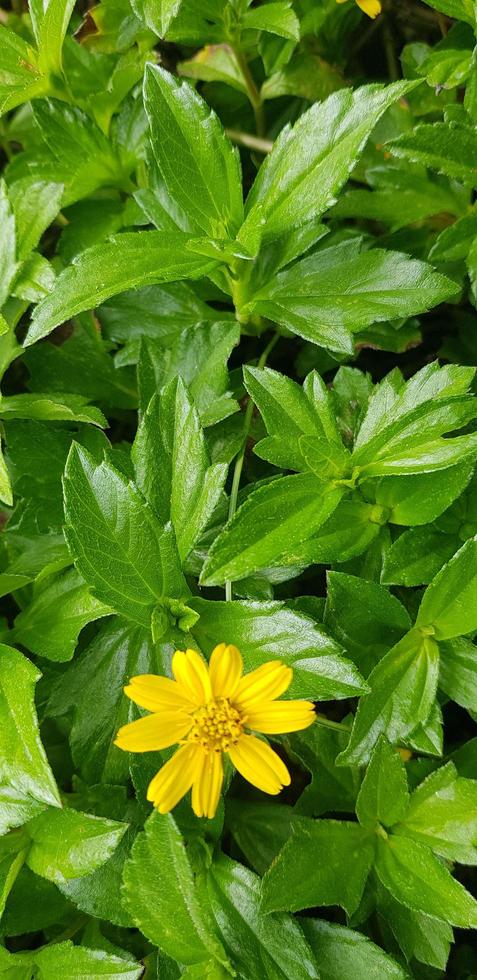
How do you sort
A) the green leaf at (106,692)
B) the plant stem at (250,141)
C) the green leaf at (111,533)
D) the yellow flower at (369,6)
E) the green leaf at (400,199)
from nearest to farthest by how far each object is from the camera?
the green leaf at (111,533)
the green leaf at (106,692)
the yellow flower at (369,6)
the green leaf at (400,199)
the plant stem at (250,141)

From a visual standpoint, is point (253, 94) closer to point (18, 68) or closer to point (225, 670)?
point (18, 68)

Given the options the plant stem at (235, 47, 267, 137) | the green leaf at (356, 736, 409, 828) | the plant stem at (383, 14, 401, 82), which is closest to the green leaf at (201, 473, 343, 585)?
the green leaf at (356, 736, 409, 828)

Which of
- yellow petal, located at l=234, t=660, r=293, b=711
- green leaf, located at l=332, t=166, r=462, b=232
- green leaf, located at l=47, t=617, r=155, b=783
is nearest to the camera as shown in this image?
yellow petal, located at l=234, t=660, r=293, b=711

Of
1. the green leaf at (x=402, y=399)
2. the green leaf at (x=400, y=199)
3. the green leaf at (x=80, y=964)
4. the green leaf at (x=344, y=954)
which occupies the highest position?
the green leaf at (x=400, y=199)

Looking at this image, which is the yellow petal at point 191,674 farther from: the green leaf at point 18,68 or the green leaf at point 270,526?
the green leaf at point 18,68

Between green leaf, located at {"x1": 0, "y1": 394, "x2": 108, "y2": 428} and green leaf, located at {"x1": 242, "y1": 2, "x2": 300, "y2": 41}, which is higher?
green leaf, located at {"x1": 242, "y1": 2, "x2": 300, "y2": 41}

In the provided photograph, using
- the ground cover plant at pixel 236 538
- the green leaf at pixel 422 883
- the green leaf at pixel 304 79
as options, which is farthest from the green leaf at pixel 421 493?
the green leaf at pixel 304 79

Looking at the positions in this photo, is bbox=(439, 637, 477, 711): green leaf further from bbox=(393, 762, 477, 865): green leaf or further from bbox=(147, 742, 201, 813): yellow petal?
bbox=(147, 742, 201, 813): yellow petal

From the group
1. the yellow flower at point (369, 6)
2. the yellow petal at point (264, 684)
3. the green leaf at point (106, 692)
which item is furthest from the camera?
the yellow flower at point (369, 6)
